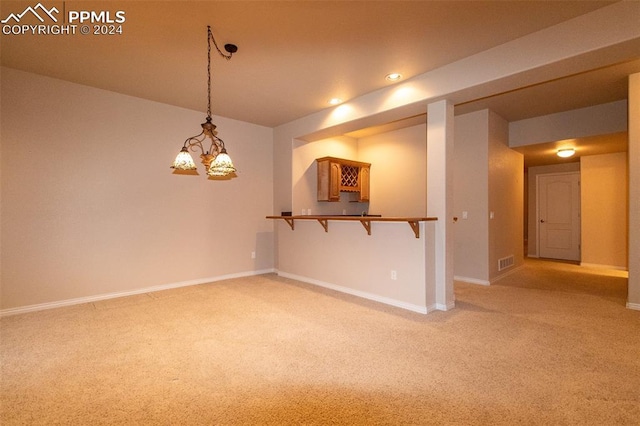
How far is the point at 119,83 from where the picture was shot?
383 centimetres

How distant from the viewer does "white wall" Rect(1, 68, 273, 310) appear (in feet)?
11.6

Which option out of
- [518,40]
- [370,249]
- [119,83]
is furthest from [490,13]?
[119,83]

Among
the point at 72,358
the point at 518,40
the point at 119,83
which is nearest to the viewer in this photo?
the point at 72,358

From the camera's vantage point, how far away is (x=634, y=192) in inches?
137

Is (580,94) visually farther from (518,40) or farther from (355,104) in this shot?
(355,104)

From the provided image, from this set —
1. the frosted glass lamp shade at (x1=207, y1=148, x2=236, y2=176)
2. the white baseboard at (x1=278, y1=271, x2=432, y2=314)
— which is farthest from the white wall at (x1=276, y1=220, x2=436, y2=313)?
the frosted glass lamp shade at (x1=207, y1=148, x2=236, y2=176)

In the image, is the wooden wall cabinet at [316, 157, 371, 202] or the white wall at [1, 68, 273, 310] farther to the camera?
the wooden wall cabinet at [316, 157, 371, 202]

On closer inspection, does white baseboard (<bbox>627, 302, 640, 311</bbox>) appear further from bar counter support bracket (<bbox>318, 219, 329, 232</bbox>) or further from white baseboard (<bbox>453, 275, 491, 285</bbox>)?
bar counter support bracket (<bbox>318, 219, 329, 232</bbox>)

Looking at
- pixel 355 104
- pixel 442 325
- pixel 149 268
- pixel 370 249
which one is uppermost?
pixel 355 104

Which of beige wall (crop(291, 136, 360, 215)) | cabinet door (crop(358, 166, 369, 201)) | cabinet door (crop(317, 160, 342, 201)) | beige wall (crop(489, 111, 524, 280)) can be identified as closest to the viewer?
beige wall (crop(489, 111, 524, 280))

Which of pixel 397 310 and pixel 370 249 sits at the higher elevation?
pixel 370 249

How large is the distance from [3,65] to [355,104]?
424cm

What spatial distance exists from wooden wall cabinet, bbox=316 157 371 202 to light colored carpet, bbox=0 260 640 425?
2.39 meters

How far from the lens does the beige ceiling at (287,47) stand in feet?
7.97
